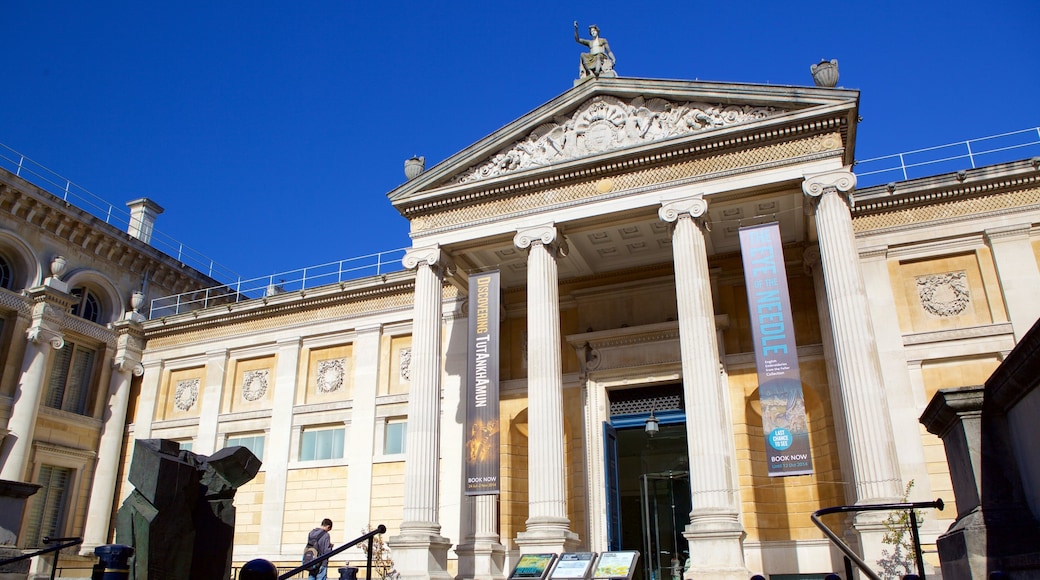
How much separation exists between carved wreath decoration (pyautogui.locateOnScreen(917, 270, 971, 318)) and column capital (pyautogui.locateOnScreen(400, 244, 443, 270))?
11103 millimetres

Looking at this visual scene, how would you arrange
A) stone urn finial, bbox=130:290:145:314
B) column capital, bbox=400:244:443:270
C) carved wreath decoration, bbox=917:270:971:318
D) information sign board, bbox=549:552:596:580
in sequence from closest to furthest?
information sign board, bbox=549:552:596:580, carved wreath decoration, bbox=917:270:971:318, column capital, bbox=400:244:443:270, stone urn finial, bbox=130:290:145:314

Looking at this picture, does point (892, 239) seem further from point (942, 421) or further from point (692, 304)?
point (942, 421)

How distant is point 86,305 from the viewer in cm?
2477

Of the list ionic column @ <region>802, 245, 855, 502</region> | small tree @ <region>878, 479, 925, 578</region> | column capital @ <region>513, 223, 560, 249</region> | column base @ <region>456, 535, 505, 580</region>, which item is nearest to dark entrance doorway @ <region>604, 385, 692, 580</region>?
column base @ <region>456, 535, 505, 580</region>

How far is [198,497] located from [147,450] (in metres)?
0.71

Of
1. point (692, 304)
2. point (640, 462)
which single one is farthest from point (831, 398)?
point (640, 462)

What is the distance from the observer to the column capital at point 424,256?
1839cm

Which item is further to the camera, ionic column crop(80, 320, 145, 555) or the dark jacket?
ionic column crop(80, 320, 145, 555)

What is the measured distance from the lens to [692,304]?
51.2 feet

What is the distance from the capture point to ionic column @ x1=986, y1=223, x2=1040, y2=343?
1636 cm

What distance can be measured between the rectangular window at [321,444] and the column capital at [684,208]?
1173cm

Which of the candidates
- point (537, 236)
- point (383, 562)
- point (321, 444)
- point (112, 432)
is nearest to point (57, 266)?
point (112, 432)

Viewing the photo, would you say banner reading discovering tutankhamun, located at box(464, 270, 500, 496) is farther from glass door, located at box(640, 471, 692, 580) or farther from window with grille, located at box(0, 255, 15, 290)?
window with grille, located at box(0, 255, 15, 290)

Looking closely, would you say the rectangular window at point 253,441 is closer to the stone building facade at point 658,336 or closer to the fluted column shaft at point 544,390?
the stone building facade at point 658,336
